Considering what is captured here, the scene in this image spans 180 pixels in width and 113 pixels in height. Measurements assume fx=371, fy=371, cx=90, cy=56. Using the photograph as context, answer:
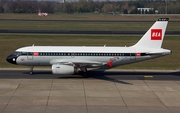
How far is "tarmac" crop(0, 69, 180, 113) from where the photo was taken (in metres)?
26.5

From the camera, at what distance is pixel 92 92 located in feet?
102

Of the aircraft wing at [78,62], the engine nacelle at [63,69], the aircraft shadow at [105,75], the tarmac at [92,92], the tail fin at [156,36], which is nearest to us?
the tarmac at [92,92]

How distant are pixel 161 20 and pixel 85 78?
980 cm

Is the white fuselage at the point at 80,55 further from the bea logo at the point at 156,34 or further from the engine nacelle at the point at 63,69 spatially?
the engine nacelle at the point at 63,69

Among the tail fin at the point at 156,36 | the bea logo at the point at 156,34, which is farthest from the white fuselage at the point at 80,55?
the bea logo at the point at 156,34

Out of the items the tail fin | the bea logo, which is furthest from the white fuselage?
the bea logo

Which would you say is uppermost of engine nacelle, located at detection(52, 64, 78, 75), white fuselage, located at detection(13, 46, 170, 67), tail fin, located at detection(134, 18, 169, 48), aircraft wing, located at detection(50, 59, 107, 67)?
tail fin, located at detection(134, 18, 169, 48)

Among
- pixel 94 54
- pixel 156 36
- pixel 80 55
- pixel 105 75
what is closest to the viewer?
pixel 80 55

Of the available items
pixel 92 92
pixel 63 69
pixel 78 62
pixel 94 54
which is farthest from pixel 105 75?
pixel 92 92

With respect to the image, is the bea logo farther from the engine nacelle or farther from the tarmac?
the engine nacelle

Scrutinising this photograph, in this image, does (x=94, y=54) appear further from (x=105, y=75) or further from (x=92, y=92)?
(x=92, y=92)

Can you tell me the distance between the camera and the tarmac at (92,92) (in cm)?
2648

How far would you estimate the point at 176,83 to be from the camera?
35281 millimetres

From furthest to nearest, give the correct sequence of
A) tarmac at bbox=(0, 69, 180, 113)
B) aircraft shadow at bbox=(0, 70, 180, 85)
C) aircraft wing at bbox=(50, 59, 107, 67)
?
aircraft shadow at bbox=(0, 70, 180, 85)
aircraft wing at bbox=(50, 59, 107, 67)
tarmac at bbox=(0, 69, 180, 113)
